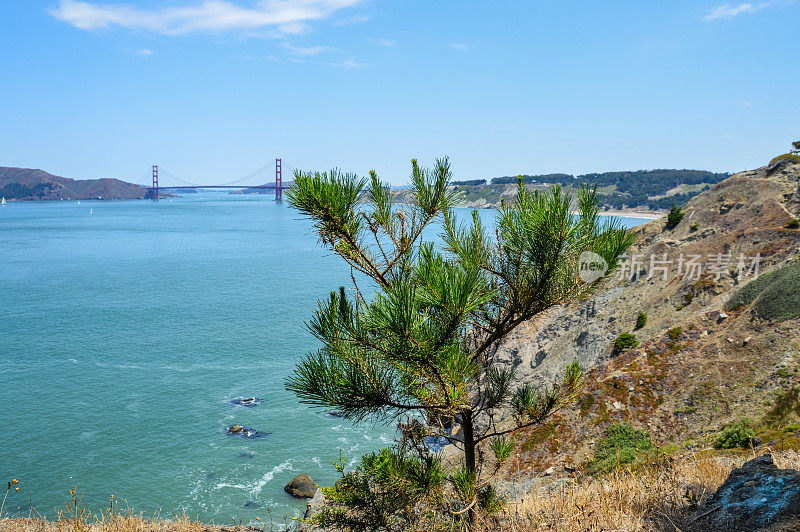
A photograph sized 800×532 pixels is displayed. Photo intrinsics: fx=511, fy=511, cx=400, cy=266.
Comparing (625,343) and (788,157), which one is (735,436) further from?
(788,157)

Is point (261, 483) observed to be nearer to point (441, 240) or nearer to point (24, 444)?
point (24, 444)

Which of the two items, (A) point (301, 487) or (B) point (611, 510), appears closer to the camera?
(B) point (611, 510)

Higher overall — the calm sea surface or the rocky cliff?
the rocky cliff

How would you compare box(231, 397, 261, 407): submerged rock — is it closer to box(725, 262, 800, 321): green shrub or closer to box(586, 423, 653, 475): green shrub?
box(586, 423, 653, 475): green shrub

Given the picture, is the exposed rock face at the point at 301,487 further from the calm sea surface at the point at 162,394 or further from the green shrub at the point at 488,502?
the green shrub at the point at 488,502

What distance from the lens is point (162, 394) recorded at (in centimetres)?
3544

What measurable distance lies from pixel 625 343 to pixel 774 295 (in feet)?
24.1

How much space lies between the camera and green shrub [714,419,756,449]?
609 inches

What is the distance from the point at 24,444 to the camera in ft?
92.8

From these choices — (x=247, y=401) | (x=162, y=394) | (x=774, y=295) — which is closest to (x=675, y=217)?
(x=774, y=295)

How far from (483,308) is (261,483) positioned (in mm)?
22801

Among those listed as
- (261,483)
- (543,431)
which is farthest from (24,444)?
(543,431)

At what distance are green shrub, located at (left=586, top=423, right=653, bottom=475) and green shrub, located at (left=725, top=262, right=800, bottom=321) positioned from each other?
28.4 ft

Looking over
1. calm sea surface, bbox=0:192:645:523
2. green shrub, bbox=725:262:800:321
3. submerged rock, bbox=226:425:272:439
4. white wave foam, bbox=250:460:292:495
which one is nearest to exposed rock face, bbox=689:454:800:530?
calm sea surface, bbox=0:192:645:523
